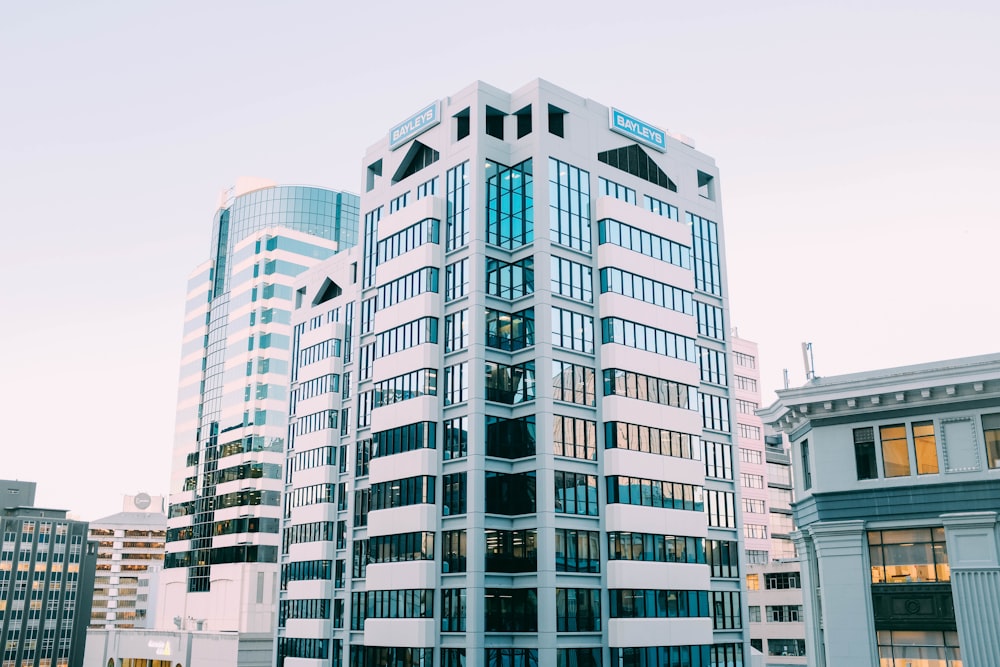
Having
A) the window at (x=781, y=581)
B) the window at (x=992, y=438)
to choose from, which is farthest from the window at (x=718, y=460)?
the window at (x=781, y=581)

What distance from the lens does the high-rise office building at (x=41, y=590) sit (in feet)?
616

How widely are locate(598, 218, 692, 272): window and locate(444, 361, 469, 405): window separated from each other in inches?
609

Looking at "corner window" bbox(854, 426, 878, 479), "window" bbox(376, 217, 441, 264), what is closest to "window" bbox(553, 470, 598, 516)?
"window" bbox(376, 217, 441, 264)

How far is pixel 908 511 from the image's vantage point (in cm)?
4169

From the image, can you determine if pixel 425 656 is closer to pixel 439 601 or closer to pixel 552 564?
pixel 439 601

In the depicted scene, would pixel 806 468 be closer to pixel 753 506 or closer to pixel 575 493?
pixel 575 493

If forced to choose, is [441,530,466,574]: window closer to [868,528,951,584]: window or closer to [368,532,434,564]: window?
[368,532,434,564]: window

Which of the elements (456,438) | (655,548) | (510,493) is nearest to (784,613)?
(655,548)

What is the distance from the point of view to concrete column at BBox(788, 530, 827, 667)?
1844 inches

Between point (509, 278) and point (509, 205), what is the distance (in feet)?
19.3

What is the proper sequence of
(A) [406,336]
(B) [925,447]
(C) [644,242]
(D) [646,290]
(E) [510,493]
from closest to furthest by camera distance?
(B) [925,447] < (E) [510,493] < (A) [406,336] < (D) [646,290] < (C) [644,242]

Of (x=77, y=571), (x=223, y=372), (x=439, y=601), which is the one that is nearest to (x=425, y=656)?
(x=439, y=601)

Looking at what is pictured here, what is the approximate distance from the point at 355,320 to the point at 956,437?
2478 inches

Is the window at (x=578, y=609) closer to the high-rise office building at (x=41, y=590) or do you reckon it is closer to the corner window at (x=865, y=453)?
the corner window at (x=865, y=453)
